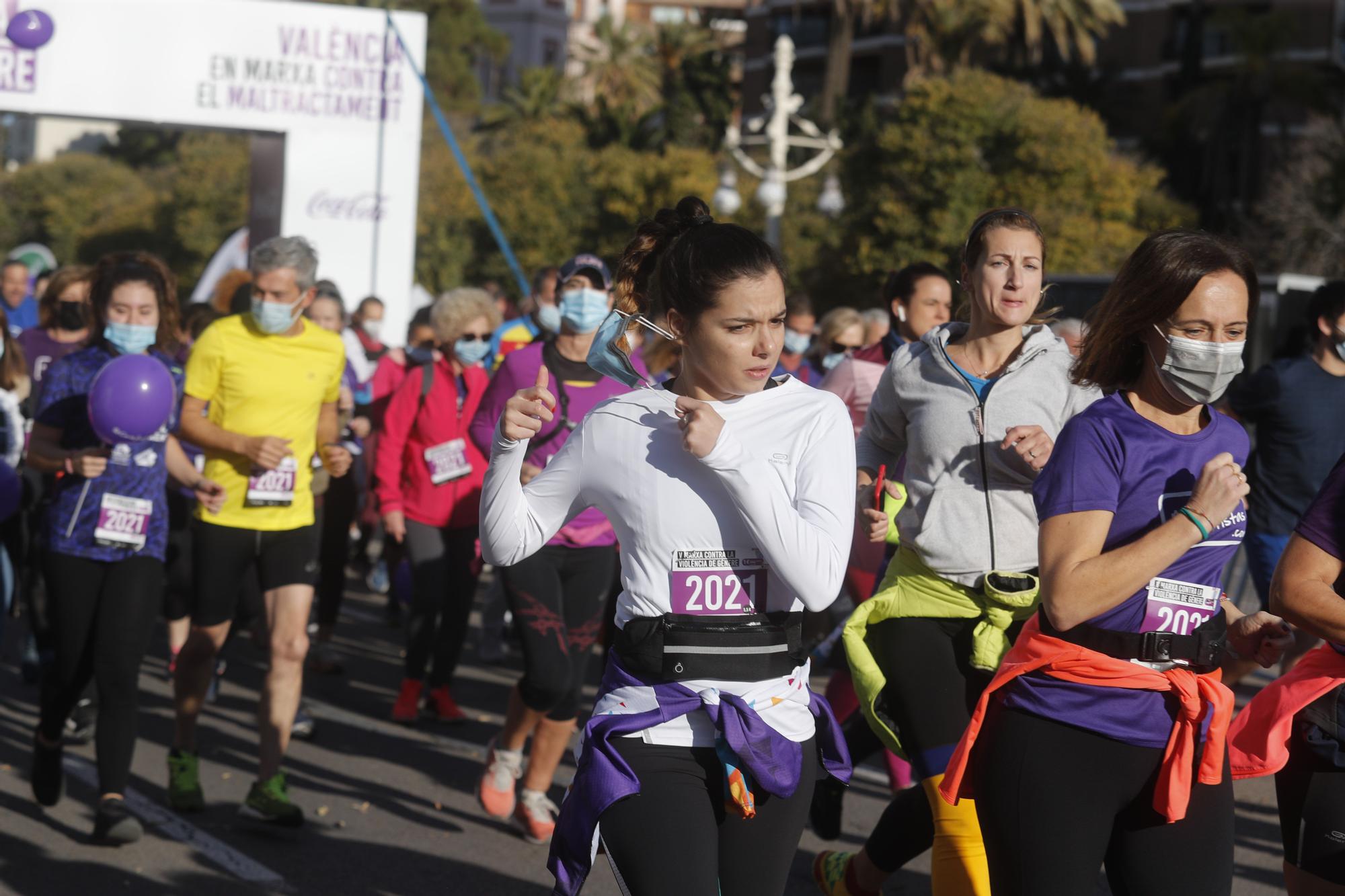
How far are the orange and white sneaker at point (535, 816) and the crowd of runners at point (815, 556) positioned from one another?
0.6 inches

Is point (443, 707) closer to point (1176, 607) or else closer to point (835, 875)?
point (835, 875)

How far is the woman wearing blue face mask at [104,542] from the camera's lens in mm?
5430

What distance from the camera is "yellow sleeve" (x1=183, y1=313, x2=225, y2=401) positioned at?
19.2 ft

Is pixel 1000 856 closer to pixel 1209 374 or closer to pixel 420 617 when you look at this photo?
pixel 1209 374

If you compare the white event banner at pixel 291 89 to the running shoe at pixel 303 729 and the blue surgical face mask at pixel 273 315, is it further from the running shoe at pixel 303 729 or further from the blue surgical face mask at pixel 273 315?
the blue surgical face mask at pixel 273 315

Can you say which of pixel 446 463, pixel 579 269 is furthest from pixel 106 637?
pixel 446 463

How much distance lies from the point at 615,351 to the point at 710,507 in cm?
43

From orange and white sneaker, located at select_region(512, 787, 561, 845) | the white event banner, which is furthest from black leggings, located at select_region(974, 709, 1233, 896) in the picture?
the white event banner

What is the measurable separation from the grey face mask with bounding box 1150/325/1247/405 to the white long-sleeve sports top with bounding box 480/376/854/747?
2.12ft

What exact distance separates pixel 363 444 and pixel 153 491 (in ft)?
16.2

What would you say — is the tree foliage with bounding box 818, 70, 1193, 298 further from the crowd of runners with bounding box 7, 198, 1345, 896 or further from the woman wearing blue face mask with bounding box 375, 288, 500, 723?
the crowd of runners with bounding box 7, 198, 1345, 896

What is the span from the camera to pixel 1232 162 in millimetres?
43500

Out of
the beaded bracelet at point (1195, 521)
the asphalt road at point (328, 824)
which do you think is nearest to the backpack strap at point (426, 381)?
the asphalt road at point (328, 824)

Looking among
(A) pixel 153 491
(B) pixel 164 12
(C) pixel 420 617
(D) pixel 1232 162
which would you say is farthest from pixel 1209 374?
(D) pixel 1232 162
